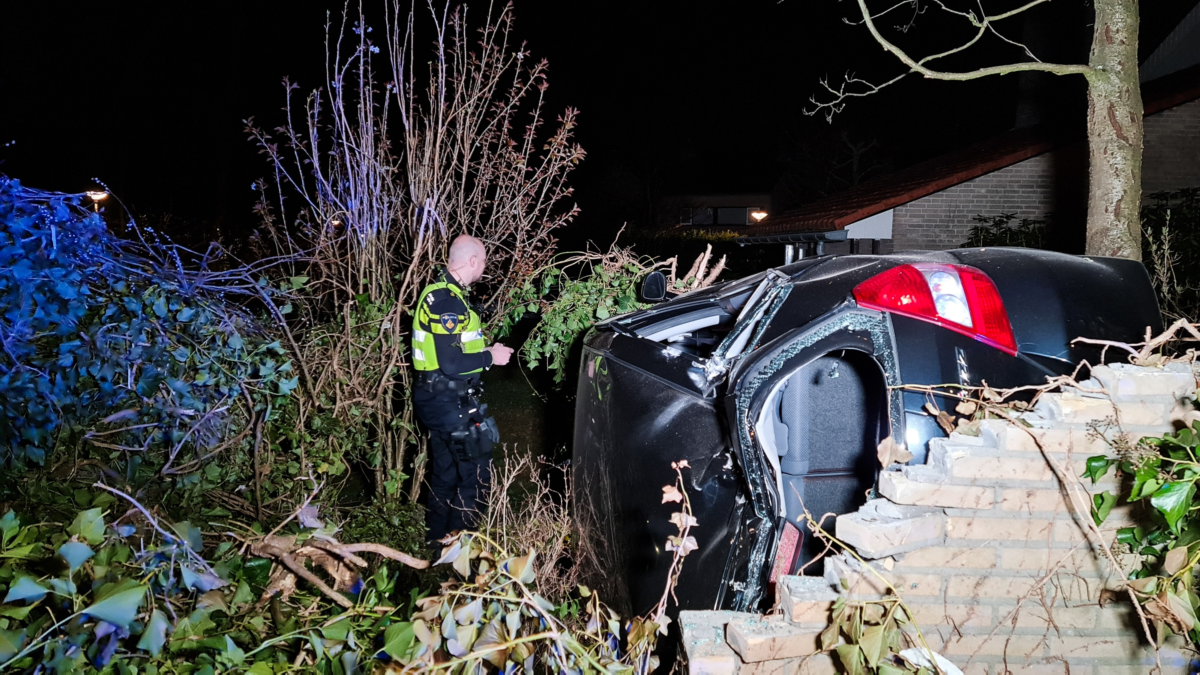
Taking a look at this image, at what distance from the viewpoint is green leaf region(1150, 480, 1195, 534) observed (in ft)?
7.42

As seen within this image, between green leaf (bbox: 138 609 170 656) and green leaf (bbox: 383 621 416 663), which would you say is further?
green leaf (bbox: 383 621 416 663)

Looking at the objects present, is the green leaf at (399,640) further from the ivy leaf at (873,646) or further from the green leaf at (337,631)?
the ivy leaf at (873,646)

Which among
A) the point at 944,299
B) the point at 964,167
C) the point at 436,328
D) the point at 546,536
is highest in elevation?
the point at 964,167

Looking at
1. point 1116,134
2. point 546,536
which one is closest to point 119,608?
point 546,536

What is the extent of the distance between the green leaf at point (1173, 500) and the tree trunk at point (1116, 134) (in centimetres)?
331

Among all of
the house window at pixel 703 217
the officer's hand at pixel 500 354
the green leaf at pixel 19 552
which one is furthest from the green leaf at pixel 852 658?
the house window at pixel 703 217

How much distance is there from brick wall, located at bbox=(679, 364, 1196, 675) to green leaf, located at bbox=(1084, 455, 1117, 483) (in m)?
0.07

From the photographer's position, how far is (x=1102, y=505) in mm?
2477

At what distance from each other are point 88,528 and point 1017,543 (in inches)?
102

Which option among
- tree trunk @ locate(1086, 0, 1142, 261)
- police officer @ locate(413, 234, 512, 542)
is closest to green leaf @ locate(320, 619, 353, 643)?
police officer @ locate(413, 234, 512, 542)

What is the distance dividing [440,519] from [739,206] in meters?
46.9

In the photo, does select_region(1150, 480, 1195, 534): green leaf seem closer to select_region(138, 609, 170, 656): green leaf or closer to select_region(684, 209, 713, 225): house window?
select_region(138, 609, 170, 656): green leaf

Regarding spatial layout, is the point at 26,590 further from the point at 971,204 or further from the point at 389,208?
the point at 971,204

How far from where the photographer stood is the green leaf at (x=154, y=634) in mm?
1745
